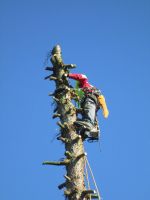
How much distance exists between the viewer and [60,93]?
7273 mm

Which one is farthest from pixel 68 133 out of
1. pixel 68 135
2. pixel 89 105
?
pixel 89 105

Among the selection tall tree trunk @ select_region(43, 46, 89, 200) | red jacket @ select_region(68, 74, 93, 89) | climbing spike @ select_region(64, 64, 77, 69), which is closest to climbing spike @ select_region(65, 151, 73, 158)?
tall tree trunk @ select_region(43, 46, 89, 200)

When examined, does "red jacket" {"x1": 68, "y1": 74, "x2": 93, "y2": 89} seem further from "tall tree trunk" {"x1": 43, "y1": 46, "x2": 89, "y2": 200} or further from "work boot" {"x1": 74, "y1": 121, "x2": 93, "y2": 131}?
"work boot" {"x1": 74, "y1": 121, "x2": 93, "y2": 131}

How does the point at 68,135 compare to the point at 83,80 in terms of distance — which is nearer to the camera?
the point at 68,135

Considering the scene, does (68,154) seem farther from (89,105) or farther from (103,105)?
(103,105)

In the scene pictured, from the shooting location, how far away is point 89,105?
25.1ft

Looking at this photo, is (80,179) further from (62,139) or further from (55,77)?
(55,77)

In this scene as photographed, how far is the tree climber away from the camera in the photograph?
7046mm

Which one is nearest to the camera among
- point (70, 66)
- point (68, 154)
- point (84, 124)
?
point (68, 154)

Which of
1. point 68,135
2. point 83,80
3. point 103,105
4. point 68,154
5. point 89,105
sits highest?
point 83,80

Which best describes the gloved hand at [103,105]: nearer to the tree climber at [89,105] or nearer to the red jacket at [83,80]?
the tree climber at [89,105]

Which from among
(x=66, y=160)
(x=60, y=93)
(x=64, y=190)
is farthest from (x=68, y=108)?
(x=64, y=190)

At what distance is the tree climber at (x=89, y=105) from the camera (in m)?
7.05

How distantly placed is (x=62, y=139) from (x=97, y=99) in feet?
5.73
